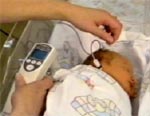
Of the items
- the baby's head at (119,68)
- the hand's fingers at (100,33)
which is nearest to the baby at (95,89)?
the baby's head at (119,68)

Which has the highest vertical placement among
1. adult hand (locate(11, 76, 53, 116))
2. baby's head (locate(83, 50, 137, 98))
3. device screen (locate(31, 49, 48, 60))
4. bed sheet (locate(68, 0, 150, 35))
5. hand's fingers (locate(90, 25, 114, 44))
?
bed sheet (locate(68, 0, 150, 35))

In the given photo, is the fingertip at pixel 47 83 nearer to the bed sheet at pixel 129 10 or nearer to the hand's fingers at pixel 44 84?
the hand's fingers at pixel 44 84

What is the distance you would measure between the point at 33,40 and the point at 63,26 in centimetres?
13

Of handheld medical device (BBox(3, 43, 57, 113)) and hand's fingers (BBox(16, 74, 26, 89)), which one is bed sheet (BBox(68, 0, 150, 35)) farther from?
hand's fingers (BBox(16, 74, 26, 89))

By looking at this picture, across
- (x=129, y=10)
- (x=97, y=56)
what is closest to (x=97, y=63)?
(x=97, y=56)

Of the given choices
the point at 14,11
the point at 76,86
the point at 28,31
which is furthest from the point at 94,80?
the point at 28,31

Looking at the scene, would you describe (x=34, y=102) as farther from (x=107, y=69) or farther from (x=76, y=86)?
(x=107, y=69)

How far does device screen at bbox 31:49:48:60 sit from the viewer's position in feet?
4.18

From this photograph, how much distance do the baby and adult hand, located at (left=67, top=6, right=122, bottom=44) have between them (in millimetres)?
117

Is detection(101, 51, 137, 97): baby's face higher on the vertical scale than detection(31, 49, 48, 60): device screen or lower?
lower

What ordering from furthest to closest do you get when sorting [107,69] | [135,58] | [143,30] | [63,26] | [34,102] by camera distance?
1. [143,30]
2. [63,26]
3. [135,58]
4. [107,69]
5. [34,102]

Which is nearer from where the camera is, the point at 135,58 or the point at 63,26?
the point at 135,58

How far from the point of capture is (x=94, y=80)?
118 centimetres

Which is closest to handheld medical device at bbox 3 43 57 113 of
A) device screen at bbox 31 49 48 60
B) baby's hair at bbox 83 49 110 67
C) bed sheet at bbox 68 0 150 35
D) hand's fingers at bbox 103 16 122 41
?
device screen at bbox 31 49 48 60
